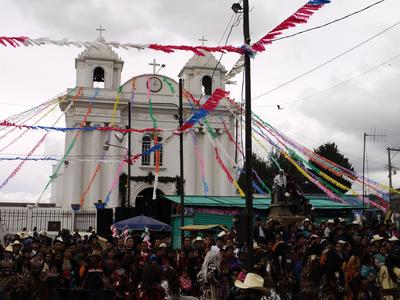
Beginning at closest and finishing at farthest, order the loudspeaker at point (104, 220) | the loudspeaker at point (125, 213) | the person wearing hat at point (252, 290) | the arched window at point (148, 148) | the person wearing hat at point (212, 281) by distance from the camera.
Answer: the person wearing hat at point (252, 290), the person wearing hat at point (212, 281), the loudspeaker at point (125, 213), the loudspeaker at point (104, 220), the arched window at point (148, 148)

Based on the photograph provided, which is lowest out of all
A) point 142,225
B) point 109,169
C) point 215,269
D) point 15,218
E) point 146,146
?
point 215,269

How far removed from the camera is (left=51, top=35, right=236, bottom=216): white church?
39.6 metres

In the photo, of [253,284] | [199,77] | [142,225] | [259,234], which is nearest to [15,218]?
[142,225]

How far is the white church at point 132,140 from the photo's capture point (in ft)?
130

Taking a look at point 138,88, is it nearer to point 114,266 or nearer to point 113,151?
point 113,151

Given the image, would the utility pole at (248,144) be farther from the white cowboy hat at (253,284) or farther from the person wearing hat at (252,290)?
the person wearing hat at (252,290)

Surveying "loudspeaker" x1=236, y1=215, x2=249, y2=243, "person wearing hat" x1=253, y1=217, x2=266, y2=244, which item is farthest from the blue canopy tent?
"loudspeaker" x1=236, y1=215, x2=249, y2=243

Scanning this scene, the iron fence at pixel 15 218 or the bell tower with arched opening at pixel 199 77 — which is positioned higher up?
the bell tower with arched opening at pixel 199 77

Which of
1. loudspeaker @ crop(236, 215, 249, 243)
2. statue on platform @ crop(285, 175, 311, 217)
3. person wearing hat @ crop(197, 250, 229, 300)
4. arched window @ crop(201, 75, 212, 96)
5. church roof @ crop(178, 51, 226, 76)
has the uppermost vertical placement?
church roof @ crop(178, 51, 226, 76)

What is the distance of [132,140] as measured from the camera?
4081 centimetres

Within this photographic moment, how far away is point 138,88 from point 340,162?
92.5ft

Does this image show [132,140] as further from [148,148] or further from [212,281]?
[212,281]

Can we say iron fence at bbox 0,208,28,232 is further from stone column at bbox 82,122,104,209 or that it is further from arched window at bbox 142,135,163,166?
arched window at bbox 142,135,163,166

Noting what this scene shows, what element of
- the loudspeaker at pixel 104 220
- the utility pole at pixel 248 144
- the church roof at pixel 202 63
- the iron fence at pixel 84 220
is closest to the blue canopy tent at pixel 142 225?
the loudspeaker at pixel 104 220
